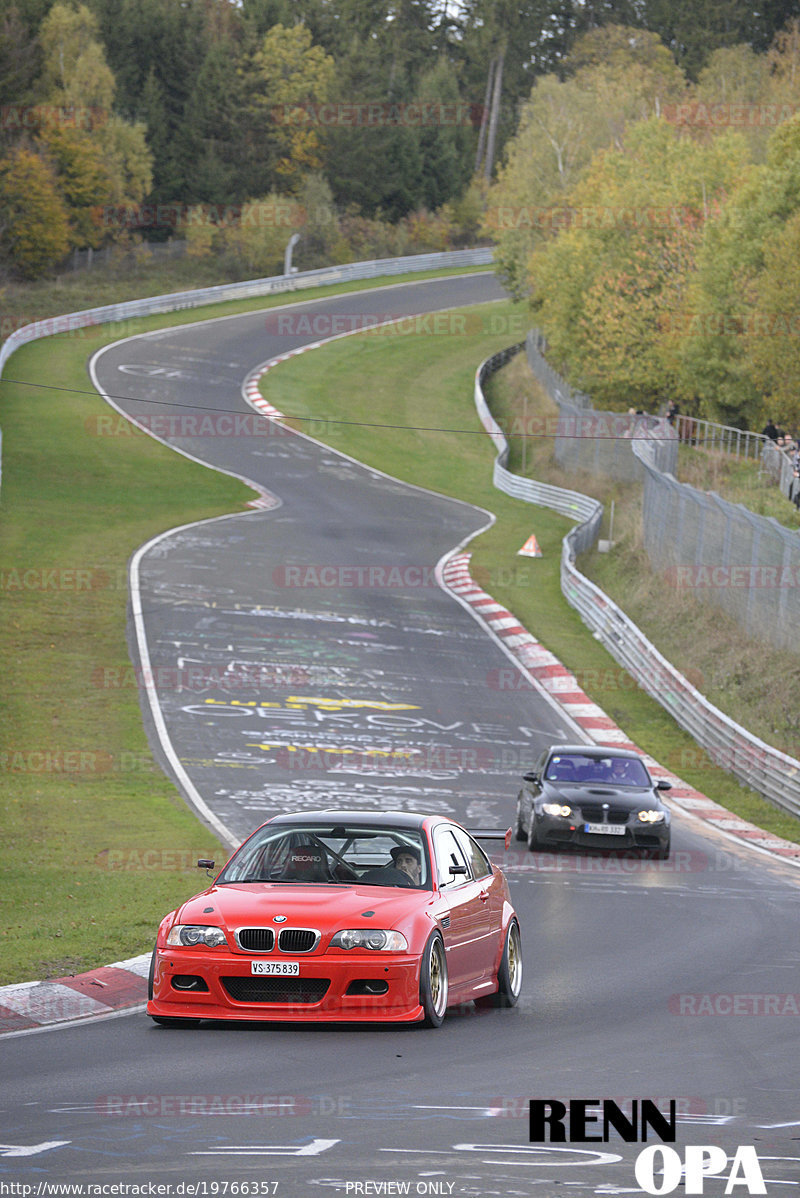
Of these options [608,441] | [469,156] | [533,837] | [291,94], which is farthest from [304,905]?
[469,156]

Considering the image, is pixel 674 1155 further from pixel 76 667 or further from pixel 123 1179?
pixel 76 667

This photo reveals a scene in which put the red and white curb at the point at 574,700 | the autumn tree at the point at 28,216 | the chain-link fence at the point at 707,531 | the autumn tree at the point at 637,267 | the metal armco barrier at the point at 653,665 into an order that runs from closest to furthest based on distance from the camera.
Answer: the red and white curb at the point at 574,700
the metal armco barrier at the point at 653,665
the chain-link fence at the point at 707,531
the autumn tree at the point at 637,267
the autumn tree at the point at 28,216

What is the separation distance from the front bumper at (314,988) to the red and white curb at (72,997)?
1142 mm

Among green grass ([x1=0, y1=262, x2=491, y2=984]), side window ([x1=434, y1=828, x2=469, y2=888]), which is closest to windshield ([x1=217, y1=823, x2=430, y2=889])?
side window ([x1=434, y1=828, x2=469, y2=888])

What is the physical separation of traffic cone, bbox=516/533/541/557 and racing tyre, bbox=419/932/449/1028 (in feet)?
117

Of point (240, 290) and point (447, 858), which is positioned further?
point (240, 290)

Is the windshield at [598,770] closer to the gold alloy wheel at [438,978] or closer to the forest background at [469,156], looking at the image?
the gold alloy wheel at [438,978]

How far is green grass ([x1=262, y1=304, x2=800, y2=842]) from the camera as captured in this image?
2908cm

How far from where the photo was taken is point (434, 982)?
9461 millimetres

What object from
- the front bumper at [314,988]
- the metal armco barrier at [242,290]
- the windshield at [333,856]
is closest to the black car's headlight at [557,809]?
the windshield at [333,856]

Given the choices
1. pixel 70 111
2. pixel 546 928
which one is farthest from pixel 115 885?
pixel 70 111

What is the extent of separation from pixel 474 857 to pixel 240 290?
262ft

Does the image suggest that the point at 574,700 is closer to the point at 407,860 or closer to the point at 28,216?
the point at 407,860

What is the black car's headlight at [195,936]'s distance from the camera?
9.17m
